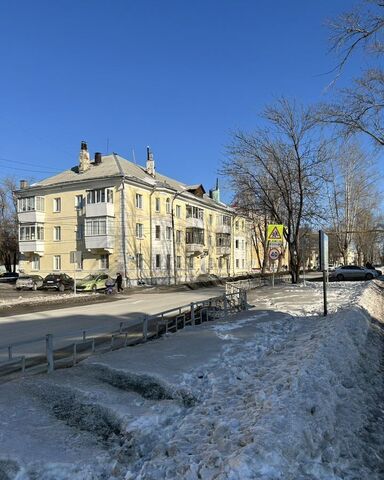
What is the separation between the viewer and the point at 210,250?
61.9 meters

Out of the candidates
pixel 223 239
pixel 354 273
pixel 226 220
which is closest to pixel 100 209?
pixel 354 273

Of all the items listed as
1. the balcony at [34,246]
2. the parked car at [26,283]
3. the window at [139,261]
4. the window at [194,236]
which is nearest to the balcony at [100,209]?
the window at [139,261]

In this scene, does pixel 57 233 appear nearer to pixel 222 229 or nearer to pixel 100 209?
pixel 100 209

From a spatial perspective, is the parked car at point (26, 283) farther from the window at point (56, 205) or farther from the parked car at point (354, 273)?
the parked car at point (354, 273)

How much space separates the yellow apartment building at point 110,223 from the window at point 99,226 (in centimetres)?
9

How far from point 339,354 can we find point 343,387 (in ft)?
4.99

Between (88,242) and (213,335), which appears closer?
(213,335)

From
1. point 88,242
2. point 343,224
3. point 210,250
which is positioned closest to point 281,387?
point 88,242

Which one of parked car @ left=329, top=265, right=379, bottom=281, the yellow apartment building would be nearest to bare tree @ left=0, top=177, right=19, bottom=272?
the yellow apartment building

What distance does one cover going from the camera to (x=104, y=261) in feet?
144

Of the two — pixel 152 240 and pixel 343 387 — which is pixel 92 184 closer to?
pixel 152 240

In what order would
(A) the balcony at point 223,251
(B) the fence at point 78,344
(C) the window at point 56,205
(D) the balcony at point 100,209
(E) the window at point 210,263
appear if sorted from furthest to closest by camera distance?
1. (A) the balcony at point 223,251
2. (E) the window at point 210,263
3. (C) the window at point 56,205
4. (D) the balcony at point 100,209
5. (B) the fence at point 78,344

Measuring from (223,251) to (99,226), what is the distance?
2452 centimetres

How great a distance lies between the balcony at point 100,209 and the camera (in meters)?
42.6
